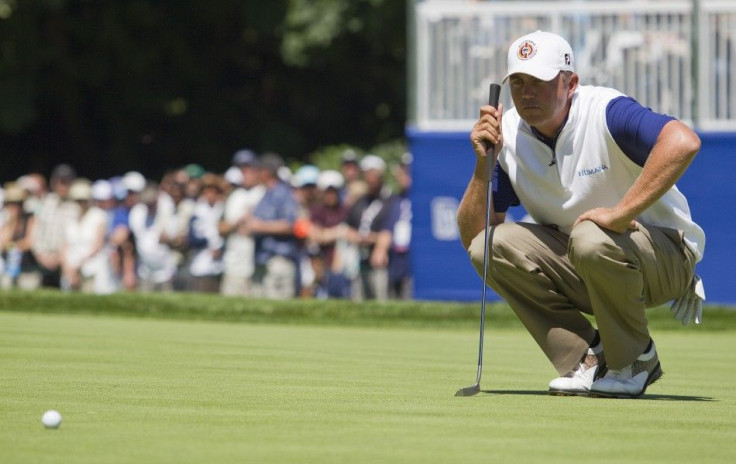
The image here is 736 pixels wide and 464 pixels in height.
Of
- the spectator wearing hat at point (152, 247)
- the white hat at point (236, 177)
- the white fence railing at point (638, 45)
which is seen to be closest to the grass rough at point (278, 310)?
the white fence railing at point (638, 45)

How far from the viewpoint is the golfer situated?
247 inches

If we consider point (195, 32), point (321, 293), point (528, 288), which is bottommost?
point (321, 293)

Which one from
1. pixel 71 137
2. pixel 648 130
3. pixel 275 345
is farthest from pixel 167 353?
pixel 71 137

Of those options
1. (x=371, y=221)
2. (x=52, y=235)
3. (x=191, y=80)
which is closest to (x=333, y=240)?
(x=371, y=221)

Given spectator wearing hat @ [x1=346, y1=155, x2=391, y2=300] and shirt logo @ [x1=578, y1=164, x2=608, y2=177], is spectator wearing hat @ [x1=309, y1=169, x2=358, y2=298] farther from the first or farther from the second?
shirt logo @ [x1=578, y1=164, x2=608, y2=177]

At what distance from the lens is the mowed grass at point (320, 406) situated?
176 inches

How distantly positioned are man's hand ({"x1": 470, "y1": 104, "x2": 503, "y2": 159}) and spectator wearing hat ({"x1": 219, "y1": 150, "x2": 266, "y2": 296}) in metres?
10.2

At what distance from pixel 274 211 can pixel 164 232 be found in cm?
256

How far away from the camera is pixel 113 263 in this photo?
19.1m

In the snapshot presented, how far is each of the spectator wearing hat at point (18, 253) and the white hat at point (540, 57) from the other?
45.7ft

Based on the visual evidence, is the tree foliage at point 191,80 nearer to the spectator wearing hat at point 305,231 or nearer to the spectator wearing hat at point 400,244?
the spectator wearing hat at point 305,231

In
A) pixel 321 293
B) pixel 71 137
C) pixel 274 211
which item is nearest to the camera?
pixel 274 211

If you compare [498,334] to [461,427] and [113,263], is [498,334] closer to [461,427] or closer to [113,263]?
[461,427]

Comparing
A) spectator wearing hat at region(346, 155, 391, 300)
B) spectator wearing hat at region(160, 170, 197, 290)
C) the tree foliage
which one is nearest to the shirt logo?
spectator wearing hat at region(346, 155, 391, 300)
